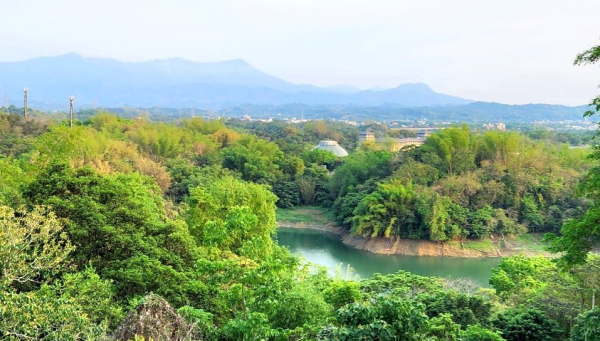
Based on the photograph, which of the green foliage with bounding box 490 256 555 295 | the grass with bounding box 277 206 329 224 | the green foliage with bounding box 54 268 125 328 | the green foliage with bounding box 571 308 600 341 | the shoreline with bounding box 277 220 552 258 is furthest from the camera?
the grass with bounding box 277 206 329 224

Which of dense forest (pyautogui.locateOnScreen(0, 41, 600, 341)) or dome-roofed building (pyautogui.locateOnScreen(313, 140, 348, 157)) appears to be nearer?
dense forest (pyautogui.locateOnScreen(0, 41, 600, 341))

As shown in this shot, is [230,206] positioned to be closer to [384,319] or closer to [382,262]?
[384,319]

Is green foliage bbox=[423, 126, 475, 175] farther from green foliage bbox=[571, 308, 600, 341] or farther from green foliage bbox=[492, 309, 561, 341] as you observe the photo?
green foliage bbox=[571, 308, 600, 341]

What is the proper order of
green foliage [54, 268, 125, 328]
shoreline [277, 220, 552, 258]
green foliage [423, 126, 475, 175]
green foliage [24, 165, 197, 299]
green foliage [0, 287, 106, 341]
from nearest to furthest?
green foliage [0, 287, 106, 341] < green foliage [54, 268, 125, 328] < green foliage [24, 165, 197, 299] < shoreline [277, 220, 552, 258] < green foliage [423, 126, 475, 175]

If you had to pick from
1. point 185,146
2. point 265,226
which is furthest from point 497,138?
point 185,146

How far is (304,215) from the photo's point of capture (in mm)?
28891

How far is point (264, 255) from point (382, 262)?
37.8 feet

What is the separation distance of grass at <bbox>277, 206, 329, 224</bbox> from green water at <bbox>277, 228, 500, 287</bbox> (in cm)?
337

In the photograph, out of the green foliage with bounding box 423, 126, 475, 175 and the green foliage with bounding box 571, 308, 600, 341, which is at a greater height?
the green foliage with bounding box 423, 126, 475, 175

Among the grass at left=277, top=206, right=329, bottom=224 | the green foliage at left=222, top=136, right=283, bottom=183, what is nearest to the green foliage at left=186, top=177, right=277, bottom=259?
the grass at left=277, top=206, right=329, bottom=224

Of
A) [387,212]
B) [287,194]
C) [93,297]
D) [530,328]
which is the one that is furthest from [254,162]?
[93,297]

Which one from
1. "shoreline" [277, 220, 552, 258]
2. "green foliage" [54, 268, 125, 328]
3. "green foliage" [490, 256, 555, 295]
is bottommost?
"shoreline" [277, 220, 552, 258]

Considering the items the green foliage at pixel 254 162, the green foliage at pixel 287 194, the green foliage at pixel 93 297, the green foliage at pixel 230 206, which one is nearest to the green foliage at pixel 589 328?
the green foliage at pixel 93 297

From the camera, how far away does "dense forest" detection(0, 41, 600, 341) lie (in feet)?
17.0
